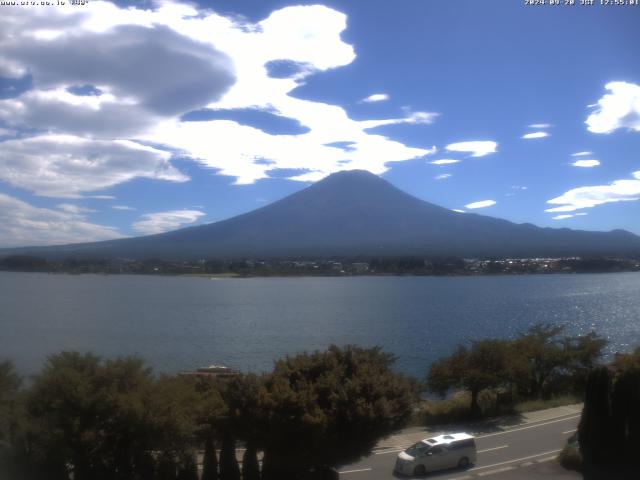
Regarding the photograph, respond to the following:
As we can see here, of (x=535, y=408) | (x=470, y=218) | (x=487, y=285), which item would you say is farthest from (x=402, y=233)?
(x=535, y=408)

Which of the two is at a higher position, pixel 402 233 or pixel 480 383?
pixel 402 233

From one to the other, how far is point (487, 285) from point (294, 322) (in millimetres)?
47414

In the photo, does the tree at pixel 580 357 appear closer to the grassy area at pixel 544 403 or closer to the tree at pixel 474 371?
the grassy area at pixel 544 403

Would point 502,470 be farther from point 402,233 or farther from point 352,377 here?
point 402,233

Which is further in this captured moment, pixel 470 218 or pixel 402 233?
pixel 470 218

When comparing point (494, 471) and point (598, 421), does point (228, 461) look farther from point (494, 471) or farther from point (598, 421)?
point (598, 421)

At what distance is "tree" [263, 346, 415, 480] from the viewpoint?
9.19m

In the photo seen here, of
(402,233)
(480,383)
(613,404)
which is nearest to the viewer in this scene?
(613,404)

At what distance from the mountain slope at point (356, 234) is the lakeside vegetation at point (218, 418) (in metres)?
125

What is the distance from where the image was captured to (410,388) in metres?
10.6

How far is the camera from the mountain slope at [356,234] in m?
146

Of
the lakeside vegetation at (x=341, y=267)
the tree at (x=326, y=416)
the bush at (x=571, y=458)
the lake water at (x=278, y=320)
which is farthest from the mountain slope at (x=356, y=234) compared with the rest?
the tree at (x=326, y=416)

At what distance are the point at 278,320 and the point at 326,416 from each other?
1443 inches

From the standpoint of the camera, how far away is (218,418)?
9477 millimetres
